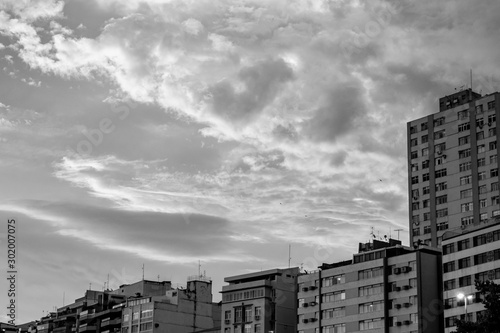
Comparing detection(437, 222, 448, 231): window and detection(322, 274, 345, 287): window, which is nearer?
detection(322, 274, 345, 287): window

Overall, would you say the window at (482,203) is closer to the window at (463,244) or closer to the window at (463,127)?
the window at (463,127)

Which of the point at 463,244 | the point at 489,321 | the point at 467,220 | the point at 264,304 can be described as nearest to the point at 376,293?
the point at 463,244

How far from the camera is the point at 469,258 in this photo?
405 ft

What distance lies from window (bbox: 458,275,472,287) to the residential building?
66.3 metres

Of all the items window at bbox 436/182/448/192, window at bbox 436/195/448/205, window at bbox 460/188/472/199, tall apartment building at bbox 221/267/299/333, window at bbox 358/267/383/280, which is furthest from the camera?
window at bbox 436/182/448/192

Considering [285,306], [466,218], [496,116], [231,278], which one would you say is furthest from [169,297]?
[496,116]

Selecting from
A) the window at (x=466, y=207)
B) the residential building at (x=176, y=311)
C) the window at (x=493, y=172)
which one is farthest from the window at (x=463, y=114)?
the residential building at (x=176, y=311)

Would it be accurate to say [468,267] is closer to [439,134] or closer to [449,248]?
[449,248]

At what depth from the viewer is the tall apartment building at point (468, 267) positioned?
4722 inches

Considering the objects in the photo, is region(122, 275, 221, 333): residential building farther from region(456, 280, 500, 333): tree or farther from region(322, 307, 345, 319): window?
region(456, 280, 500, 333): tree

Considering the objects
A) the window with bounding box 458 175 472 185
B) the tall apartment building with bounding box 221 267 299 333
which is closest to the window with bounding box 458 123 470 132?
the window with bounding box 458 175 472 185

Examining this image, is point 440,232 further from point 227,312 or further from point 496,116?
point 227,312

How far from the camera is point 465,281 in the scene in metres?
123

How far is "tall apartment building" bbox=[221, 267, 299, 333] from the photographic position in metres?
154
